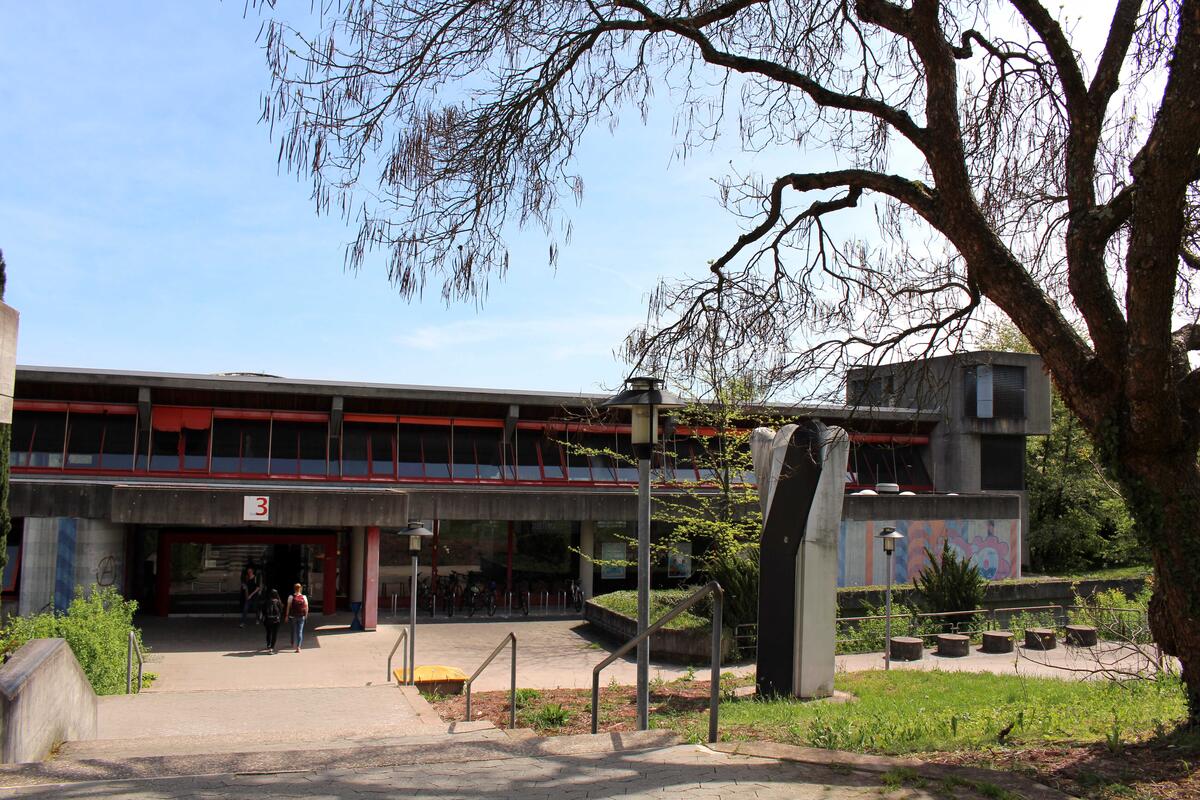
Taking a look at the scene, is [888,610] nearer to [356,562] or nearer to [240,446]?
[356,562]

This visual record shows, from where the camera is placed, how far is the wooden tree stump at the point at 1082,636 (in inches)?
639

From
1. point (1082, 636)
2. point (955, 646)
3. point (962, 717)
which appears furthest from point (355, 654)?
point (1082, 636)

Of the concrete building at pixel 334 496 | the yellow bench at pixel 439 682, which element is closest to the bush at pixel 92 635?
the yellow bench at pixel 439 682

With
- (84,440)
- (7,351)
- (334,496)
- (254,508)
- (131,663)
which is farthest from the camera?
(84,440)

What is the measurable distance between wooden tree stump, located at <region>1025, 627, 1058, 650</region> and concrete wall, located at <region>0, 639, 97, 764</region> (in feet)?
49.3

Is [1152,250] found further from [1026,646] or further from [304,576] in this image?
[304,576]

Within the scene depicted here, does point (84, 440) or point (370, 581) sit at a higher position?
point (84, 440)

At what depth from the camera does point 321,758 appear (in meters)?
5.59

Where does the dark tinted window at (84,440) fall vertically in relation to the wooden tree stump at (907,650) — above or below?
above

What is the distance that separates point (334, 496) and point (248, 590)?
390 centimetres

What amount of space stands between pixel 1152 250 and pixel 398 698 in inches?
412

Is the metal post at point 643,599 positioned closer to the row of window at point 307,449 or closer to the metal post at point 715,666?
the metal post at point 715,666

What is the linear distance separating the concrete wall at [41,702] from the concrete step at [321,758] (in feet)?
2.23

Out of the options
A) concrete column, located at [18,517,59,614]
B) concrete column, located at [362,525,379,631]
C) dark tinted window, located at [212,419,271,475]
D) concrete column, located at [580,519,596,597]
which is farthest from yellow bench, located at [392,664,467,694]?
dark tinted window, located at [212,419,271,475]
